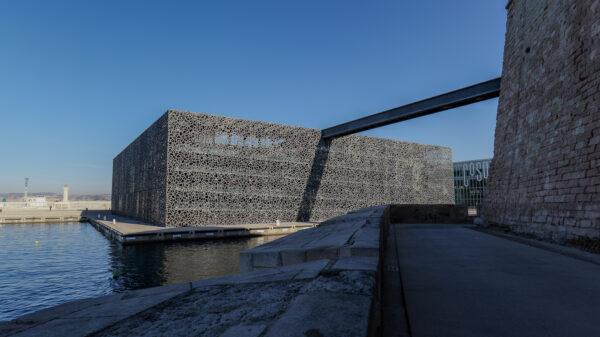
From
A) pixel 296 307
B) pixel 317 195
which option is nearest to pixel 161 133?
pixel 317 195

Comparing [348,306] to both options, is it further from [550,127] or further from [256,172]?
[256,172]

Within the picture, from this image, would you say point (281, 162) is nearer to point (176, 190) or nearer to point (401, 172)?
point (176, 190)

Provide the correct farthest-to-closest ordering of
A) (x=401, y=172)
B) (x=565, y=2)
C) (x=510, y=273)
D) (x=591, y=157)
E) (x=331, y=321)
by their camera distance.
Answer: (x=401, y=172)
(x=565, y=2)
(x=591, y=157)
(x=510, y=273)
(x=331, y=321)

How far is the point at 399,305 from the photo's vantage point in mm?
2945

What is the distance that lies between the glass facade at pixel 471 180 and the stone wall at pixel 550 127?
156ft

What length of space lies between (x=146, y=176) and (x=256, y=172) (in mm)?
12026

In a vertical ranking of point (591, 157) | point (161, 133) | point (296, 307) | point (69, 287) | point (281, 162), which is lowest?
point (69, 287)

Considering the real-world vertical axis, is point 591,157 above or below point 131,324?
above

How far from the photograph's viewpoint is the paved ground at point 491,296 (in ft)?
7.93

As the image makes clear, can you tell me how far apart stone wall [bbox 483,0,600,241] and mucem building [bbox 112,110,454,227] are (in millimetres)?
19458

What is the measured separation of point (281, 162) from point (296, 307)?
29102 millimetres

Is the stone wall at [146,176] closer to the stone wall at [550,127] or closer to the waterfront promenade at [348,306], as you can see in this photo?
the stone wall at [550,127]

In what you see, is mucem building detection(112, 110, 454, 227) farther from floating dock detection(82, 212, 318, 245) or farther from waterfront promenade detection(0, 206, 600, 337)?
waterfront promenade detection(0, 206, 600, 337)

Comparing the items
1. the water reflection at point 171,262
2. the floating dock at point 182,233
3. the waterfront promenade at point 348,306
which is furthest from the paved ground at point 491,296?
the floating dock at point 182,233
